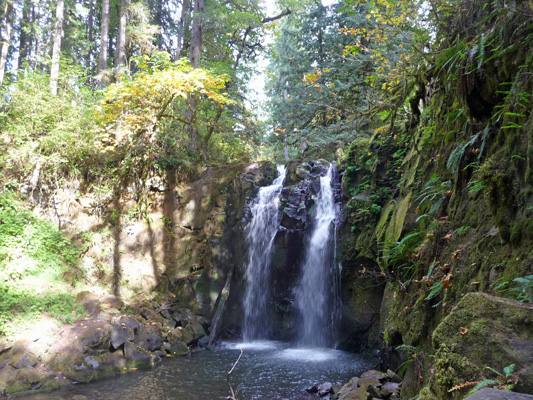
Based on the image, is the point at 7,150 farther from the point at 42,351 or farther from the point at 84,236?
the point at 42,351

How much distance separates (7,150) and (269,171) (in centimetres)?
823

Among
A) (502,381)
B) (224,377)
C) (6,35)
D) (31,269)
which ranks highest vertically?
(6,35)

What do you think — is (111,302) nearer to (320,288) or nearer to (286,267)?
(286,267)

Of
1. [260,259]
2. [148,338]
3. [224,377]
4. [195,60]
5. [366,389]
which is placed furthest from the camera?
[195,60]

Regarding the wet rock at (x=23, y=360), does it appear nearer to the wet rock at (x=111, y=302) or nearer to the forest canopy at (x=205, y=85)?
the wet rock at (x=111, y=302)

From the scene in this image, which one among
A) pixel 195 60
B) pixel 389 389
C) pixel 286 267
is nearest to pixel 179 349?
pixel 286 267

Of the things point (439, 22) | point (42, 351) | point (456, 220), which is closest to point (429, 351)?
point (456, 220)

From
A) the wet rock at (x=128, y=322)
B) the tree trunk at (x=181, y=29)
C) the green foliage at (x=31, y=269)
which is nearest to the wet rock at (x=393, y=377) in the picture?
the wet rock at (x=128, y=322)

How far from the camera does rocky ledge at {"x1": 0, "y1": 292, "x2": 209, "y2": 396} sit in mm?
6039

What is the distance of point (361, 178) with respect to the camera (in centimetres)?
937

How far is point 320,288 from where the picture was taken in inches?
389

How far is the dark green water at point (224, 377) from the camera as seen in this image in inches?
234

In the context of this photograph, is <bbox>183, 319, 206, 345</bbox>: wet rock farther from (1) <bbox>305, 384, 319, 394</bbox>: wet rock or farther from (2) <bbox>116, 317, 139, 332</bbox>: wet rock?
(1) <bbox>305, 384, 319, 394</bbox>: wet rock

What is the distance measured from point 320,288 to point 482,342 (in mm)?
8124
